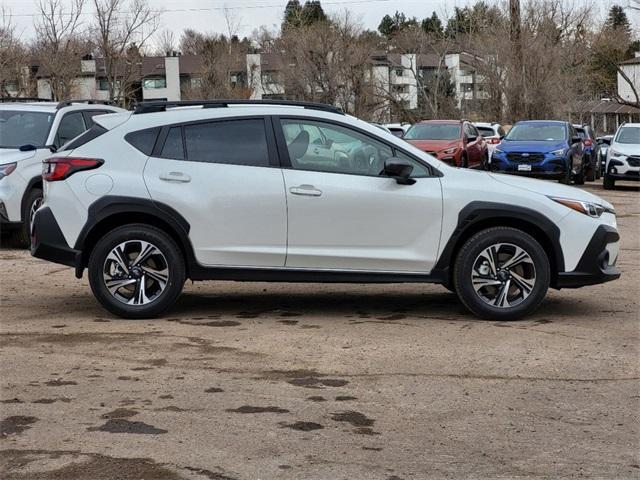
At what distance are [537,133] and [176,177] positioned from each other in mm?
19490

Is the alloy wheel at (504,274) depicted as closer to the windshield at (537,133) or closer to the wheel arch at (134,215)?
the wheel arch at (134,215)

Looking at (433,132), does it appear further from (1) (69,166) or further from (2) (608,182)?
(1) (69,166)

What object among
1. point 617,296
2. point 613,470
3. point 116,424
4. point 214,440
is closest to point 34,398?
point 116,424

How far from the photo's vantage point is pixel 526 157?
2538 cm

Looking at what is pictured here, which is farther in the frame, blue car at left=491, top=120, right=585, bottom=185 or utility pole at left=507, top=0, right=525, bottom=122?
utility pole at left=507, top=0, right=525, bottom=122

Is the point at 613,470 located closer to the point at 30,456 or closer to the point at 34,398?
the point at 30,456

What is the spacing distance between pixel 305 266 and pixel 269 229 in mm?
419

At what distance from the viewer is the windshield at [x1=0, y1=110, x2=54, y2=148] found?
1370cm

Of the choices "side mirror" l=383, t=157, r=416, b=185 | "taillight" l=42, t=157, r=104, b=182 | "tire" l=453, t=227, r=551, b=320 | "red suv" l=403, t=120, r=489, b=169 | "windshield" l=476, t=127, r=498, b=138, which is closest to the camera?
"side mirror" l=383, t=157, r=416, b=185

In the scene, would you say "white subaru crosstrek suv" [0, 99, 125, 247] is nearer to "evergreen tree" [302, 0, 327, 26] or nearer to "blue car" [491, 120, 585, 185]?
"blue car" [491, 120, 585, 185]

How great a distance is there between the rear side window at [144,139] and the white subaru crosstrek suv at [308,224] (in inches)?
0.7

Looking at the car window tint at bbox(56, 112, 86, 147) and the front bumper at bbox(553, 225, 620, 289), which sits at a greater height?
the car window tint at bbox(56, 112, 86, 147)

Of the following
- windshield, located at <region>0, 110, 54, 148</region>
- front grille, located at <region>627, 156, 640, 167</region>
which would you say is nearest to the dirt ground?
windshield, located at <region>0, 110, 54, 148</region>

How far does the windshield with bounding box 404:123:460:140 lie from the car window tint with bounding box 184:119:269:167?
18.8 meters
